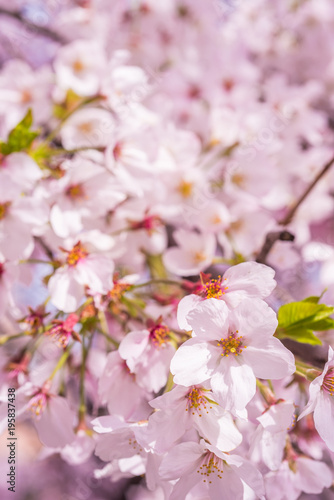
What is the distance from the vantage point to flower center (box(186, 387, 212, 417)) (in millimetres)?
842

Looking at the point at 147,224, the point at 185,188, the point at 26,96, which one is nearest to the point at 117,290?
the point at 147,224

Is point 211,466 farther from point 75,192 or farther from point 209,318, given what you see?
point 75,192

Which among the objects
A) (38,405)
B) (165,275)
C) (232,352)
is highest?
(232,352)

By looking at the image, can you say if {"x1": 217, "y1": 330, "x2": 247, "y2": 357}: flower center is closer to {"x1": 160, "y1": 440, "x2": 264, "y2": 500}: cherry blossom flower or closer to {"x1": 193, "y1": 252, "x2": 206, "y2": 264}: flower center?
{"x1": 160, "y1": 440, "x2": 264, "y2": 500}: cherry blossom flower

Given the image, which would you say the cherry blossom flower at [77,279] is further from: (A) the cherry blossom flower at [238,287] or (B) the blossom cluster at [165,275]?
(A) the cherry blossom flower at [238,287]

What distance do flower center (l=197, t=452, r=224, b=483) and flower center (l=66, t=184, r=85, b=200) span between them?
73 cm

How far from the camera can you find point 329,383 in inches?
34.7

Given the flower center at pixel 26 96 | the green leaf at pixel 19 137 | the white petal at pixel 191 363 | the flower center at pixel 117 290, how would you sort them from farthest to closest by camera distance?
1. the flower center at pixel 26 96
2. the green leaf at pixel 19 137
3. the flower center at pixel 117 290
4. the white petal at pixel 191 363

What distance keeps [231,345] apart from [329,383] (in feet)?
0.71

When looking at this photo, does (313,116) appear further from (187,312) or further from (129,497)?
(129,497)

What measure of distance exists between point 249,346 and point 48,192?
0.67 m

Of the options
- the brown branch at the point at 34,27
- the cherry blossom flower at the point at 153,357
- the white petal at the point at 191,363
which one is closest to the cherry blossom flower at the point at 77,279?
A: the cherry blossom flower at the point at 153,357

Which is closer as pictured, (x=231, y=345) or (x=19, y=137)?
(x=231, y=345)

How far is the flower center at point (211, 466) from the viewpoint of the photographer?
87cm
